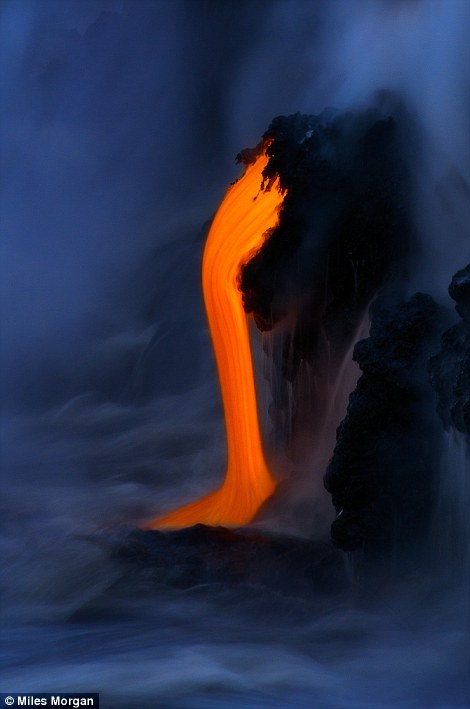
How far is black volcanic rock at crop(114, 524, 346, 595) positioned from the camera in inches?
266

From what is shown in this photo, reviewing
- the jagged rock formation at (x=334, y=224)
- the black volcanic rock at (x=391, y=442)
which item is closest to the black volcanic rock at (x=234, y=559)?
the black volcanic rock at (x=391, y=442)

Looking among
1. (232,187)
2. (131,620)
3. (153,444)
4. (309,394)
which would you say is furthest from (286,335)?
(153,444)

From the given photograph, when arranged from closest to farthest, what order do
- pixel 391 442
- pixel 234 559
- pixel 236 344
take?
1. pixel 391 442
2. pixel 234 559
3. pixel 236 344

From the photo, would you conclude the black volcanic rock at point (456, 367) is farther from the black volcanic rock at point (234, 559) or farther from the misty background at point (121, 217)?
the misty background at point (121, 217)

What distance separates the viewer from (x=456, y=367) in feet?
17.9

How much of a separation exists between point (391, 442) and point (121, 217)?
10.1 metres

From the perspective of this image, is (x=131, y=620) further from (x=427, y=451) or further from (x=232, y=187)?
(x=232, y=187)

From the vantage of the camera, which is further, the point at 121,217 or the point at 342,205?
the point at 121,217

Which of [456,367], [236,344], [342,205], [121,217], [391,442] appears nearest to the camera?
[456,367]

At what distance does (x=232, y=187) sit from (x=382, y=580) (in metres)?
3.66

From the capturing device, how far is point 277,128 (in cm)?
734

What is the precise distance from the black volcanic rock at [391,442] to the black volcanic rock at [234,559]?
0.45 metres

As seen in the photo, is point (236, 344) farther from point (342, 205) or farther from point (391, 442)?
point (391, 442)

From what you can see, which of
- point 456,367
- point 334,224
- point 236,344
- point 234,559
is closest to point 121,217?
point 236,344
